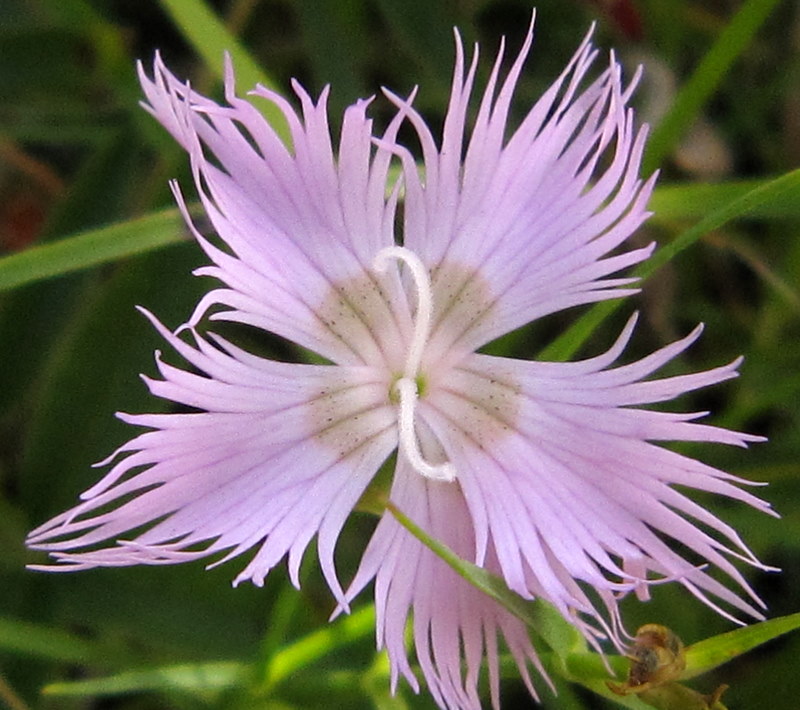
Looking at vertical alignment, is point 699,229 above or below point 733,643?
above

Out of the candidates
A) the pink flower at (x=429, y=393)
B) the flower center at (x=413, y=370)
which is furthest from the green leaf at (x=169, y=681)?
the flower center at (x=413, y=370)

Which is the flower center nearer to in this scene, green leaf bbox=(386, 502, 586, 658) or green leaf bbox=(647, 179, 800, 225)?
green leaf bbox=(386, 502, 586, 658)

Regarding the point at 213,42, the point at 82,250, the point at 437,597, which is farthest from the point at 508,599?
the point at 213,42

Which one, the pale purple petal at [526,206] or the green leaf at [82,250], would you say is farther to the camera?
the green leaf at [82,250]

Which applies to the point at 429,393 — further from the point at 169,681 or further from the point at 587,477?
the point at 169,681

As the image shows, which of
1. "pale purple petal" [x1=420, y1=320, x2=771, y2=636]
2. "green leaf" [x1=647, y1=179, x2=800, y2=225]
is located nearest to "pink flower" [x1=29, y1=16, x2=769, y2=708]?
"pale purple petal" [x1=420, y1=320, x2=771, y2=636]

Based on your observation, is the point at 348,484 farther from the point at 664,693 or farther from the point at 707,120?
the point at 707,120

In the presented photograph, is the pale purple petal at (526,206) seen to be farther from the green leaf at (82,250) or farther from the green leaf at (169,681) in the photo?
the green leaf at (169,681)
